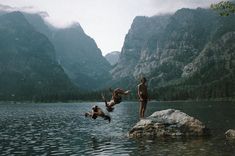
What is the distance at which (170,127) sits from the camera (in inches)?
1802

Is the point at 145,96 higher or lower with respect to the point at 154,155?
higher

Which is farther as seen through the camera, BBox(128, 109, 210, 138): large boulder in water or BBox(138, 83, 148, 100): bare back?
BBox(138, 83, 148, 100): bare back

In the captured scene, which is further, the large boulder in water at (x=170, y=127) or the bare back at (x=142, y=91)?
the bare back at (x=142, y=91)

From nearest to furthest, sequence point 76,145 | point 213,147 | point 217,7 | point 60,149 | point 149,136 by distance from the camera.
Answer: point 217,7 → point 213,147 → point 60,149 → point 76,145 → point 149,136

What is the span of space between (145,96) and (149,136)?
4804mm

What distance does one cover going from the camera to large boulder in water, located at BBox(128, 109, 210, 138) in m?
45.3

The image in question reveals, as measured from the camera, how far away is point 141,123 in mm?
46531

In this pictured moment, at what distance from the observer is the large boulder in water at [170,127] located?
1783 inches

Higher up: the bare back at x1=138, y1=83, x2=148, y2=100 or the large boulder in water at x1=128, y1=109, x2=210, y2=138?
the bare back at x1=138, y1=83, x2=148, y2=100

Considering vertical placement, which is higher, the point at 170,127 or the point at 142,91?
the point at 142,91

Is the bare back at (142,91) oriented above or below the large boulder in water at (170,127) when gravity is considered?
above

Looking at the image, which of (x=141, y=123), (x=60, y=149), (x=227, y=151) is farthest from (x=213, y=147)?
(x=60, y=149)

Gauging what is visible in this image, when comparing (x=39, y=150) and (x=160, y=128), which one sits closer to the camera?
(x=39, y=150)

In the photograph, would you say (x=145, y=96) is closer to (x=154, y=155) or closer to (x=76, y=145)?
(x=76, y=145)
